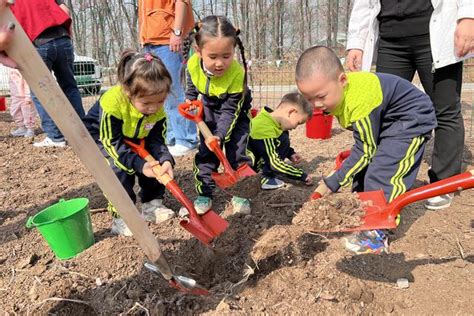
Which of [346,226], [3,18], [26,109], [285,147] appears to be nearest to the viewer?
[3,18]

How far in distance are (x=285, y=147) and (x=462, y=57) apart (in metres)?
1.78

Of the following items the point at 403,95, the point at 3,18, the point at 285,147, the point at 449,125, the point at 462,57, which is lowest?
the point at 285,147

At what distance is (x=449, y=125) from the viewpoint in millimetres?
3078

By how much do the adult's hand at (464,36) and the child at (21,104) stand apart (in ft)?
17.9

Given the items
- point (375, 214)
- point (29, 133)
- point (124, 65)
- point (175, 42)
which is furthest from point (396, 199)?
point (29, 133)

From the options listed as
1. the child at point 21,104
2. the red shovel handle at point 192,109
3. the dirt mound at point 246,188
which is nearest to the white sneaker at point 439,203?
the dirt mound at point 246,188

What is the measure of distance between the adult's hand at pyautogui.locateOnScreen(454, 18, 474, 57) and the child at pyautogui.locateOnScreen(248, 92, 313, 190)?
4.19ft

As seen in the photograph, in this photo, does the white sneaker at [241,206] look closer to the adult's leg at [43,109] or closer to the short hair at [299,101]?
the short hair at [299,101]

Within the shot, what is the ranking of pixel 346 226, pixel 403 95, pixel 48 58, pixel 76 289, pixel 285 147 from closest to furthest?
pixel 346 226 → pixel 76 289 → pixel 403 95 → pixel 285 147 → pixel 48 58

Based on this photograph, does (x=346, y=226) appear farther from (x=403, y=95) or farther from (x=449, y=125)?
(x=449, y=125)

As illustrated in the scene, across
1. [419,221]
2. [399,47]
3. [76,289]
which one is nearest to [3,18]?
[76,289]

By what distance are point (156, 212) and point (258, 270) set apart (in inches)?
42.8

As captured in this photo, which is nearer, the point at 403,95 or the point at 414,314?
the point at 414,314

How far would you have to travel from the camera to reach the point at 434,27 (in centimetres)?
279
